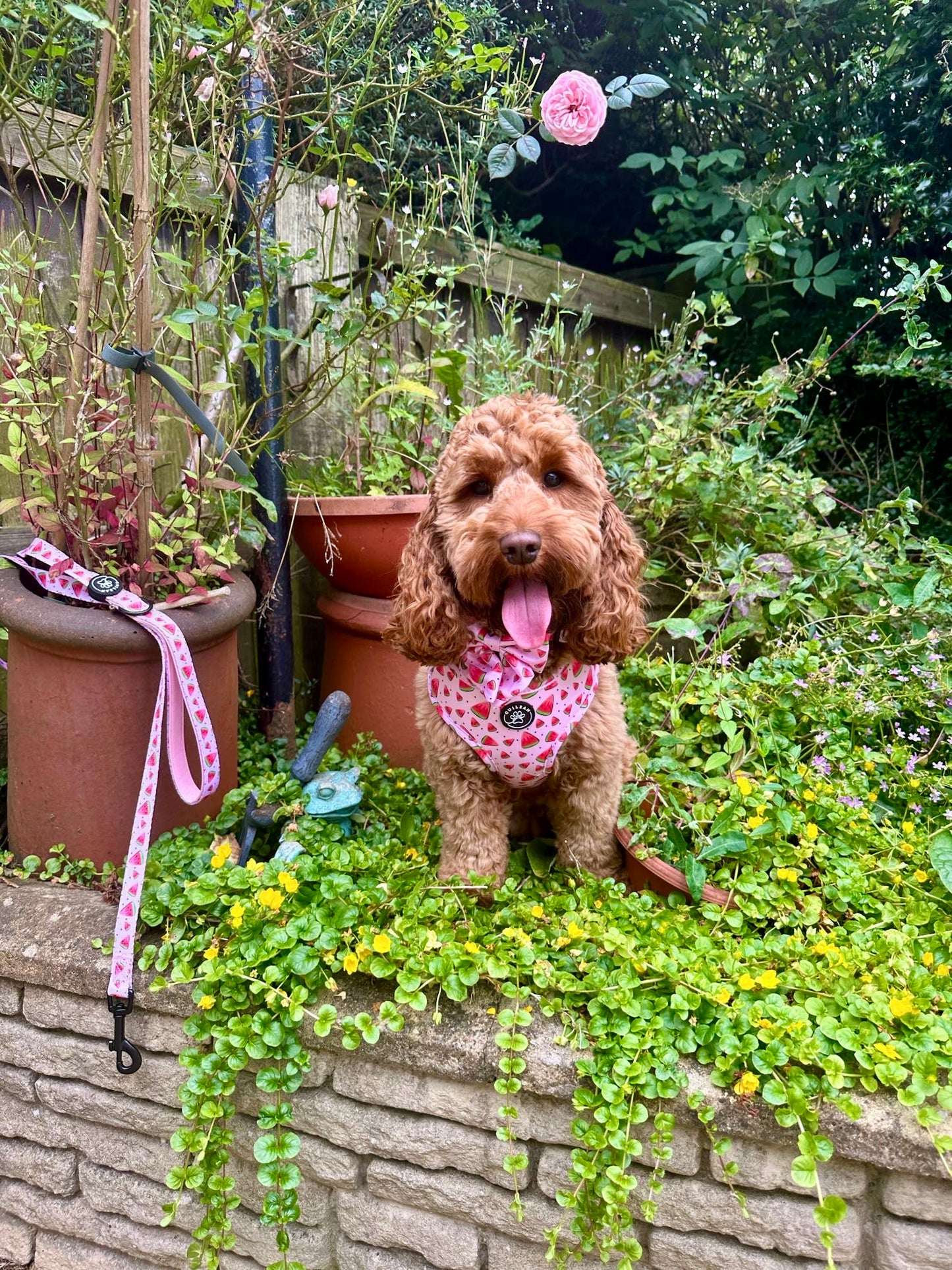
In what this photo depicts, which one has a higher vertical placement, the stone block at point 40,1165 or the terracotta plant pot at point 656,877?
the terracotta plant pot at point 656,877

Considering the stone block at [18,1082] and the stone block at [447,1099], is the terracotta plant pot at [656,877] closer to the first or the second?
the stone block at [447,1099]

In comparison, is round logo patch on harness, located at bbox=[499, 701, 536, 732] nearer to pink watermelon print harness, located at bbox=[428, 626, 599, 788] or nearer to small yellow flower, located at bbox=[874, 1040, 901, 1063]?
pink watermelon print harness, located at bbox=[428, 626, 599, 788]

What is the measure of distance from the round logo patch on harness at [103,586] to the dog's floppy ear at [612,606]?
4.12ft

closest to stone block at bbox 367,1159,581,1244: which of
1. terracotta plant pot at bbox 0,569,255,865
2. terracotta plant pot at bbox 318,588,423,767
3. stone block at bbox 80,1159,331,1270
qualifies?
stone block at bbox 80,1159,331,1270

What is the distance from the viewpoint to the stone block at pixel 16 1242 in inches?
87.5

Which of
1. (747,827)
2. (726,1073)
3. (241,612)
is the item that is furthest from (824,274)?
(726,1073)

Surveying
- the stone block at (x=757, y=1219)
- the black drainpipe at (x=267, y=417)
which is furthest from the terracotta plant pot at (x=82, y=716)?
the stone block at (x=757, y=1219)

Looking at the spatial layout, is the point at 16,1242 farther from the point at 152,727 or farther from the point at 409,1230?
the point at 152,727

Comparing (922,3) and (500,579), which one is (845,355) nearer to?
(922,3)

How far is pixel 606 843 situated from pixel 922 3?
4.41 m

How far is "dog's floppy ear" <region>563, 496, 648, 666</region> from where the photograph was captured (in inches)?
84.4

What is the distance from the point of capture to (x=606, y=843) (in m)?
2.41

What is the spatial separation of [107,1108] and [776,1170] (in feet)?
5.35

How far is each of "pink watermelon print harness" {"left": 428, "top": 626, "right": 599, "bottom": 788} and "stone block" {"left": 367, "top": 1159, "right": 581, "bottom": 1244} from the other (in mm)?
964
